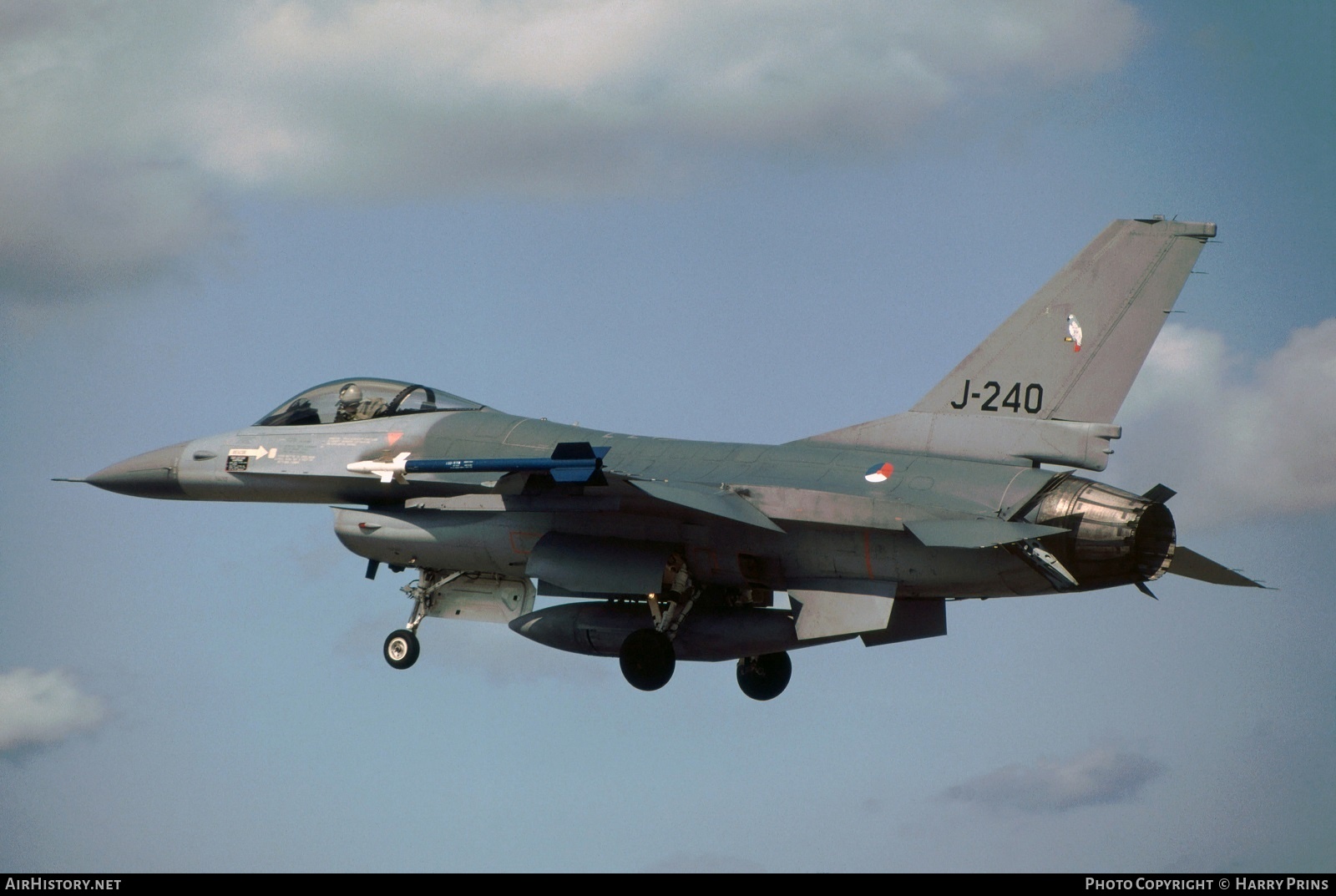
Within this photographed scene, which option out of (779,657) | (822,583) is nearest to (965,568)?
(822,583)

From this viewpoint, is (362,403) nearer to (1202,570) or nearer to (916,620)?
(916,620)

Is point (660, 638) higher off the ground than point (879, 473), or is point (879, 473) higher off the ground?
point (879, 473)

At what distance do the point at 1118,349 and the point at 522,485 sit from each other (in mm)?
6299

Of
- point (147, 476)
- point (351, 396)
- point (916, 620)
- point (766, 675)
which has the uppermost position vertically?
point (351, 396)

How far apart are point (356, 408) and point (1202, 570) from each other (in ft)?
32.3

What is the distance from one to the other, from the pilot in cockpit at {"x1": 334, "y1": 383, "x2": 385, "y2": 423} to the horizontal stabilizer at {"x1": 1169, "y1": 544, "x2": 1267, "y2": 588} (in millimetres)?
9231

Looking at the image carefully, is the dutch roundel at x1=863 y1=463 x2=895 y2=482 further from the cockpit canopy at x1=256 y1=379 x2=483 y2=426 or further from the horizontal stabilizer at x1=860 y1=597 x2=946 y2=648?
the cockpit canopy at x1=256 y1=379 x2=483 y2=426

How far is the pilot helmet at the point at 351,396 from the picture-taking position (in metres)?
19.8

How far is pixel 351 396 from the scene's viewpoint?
65.0ft

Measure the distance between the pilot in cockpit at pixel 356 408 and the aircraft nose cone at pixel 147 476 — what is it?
2045 mm

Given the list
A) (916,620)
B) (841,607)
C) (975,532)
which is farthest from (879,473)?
(916,620)

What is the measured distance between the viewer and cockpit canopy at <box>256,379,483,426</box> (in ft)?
64.5

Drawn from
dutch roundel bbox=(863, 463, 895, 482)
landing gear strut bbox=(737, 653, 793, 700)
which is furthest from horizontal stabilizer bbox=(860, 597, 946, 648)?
landing gear strut bbox=(737, 653, 793, 700)
